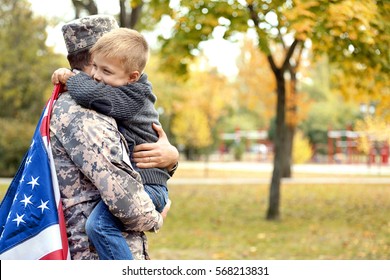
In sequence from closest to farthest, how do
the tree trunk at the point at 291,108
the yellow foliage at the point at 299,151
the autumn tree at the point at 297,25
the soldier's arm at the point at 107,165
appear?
the soldier's arm at the point at 107,165 → the autumn tree at the point at 297,25 → the tree trunk at the point at 291,108 → the yellow foliage at the point at 299,151

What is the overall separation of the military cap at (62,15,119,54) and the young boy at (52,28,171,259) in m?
0.09

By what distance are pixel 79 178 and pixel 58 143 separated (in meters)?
0.17

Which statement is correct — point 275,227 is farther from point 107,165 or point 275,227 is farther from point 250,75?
point 250,75

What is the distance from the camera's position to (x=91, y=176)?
273 cm

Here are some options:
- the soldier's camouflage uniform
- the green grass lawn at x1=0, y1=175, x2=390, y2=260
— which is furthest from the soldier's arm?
the green grass lawn at x1=0, y1=175, x2=390, y2=260

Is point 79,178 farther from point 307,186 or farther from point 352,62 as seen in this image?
point 307,186

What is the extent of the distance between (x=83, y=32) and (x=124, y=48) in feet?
0.83

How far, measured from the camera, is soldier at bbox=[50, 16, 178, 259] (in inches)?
107

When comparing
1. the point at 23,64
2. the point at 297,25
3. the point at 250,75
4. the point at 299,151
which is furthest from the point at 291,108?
the point at 299,151

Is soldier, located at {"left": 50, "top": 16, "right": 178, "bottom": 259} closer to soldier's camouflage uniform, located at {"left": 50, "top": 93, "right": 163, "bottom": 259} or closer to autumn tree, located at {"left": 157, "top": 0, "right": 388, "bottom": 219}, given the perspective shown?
soldier's camouflage uniform, located at {"left": 50, "top": 93, "right": 163, "bottom": 259}

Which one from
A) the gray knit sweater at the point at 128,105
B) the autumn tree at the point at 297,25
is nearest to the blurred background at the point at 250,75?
the autumn tree at the point at 297,25

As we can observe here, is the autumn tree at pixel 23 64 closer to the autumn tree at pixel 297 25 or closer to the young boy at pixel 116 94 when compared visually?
the autumn tree at pixel 297 25

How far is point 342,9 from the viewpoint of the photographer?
9.09 meters

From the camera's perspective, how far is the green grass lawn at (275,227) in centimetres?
953
